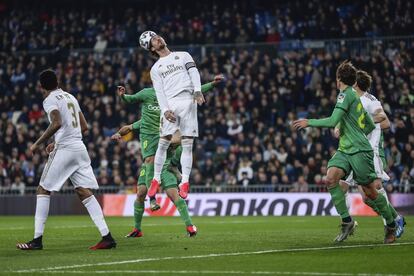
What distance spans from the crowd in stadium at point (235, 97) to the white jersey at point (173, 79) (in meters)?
15.2

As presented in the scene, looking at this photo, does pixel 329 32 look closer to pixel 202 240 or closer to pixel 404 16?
pixel 404 16

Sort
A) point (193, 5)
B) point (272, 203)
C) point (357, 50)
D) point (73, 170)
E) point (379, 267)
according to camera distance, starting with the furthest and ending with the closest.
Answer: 1. point (193, 5)
2. point (357, 50)
3. point (272, 203)
4. point (73, 170)
5. point (379, 267)

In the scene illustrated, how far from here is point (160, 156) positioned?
15930 mm

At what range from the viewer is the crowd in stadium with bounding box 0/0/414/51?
3612 cm

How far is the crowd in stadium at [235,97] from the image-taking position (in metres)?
31.5

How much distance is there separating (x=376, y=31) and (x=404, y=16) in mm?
1233

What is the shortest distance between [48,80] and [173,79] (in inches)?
98.5

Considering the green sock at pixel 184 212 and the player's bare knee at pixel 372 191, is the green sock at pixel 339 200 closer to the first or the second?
the player's bare knee at pixel 372 191

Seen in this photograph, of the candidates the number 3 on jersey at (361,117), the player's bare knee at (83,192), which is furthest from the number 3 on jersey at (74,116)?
the number 3 on jersey at (361,117)

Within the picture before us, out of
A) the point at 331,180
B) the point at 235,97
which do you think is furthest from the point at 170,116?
the point at 235,97

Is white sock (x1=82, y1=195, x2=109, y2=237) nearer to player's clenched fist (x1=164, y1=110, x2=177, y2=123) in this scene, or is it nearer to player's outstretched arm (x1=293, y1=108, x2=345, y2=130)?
player's clenched fist (x1=164, y1=110, x2=177, y2=123)

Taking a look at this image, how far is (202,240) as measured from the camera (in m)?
15.3

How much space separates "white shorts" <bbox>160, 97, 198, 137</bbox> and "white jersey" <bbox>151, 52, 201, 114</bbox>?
9cm

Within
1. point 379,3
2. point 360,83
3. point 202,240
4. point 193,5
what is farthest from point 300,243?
point 193,5
